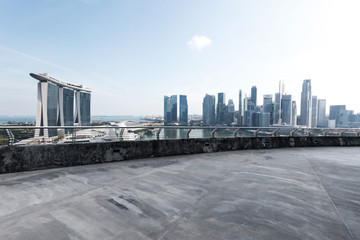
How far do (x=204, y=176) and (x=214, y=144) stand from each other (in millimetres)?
4684

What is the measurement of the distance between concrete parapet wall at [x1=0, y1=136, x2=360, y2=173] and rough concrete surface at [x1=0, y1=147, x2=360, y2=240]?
612mm

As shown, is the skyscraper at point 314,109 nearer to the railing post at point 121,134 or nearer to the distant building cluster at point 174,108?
the distant building cluster at point 174,108

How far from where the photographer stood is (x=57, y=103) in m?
62.0

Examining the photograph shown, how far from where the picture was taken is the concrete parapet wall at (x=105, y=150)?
594 cm

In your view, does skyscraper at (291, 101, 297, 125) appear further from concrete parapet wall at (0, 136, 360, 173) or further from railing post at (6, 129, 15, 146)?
railing post at (6, 129, 15, 146)

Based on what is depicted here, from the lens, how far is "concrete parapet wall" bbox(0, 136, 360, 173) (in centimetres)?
594

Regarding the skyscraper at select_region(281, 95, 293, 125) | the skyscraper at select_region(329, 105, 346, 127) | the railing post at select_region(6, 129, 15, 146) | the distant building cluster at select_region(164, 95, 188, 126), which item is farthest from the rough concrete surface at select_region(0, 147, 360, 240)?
the distant building cluster at select_region(164, 95, 188, 126)

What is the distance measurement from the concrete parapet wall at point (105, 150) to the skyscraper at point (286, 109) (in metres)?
60.0

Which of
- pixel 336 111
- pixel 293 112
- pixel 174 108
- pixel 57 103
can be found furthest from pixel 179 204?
pixel 174 108

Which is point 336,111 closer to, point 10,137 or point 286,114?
point 286,114

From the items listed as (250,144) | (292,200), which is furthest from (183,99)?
(292,200)

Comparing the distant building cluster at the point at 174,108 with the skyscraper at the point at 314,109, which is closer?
the skyscraper at the point at 314,109

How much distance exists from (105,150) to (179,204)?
488 cm

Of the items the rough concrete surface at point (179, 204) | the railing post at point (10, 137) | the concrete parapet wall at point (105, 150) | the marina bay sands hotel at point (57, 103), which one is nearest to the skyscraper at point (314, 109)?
the concrete parapet wall at point (105, 150)
